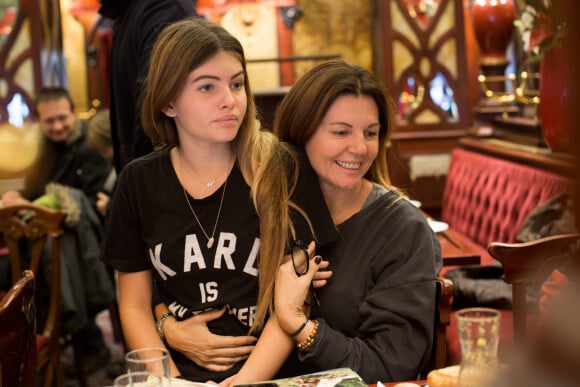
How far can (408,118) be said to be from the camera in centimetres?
604

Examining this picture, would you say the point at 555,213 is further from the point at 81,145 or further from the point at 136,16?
the point at 81,145

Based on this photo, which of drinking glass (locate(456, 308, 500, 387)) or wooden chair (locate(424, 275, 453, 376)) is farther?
wooden chair (locate(424, 275, 453, 376))

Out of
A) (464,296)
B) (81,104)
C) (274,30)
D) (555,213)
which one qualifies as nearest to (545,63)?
(555,213)

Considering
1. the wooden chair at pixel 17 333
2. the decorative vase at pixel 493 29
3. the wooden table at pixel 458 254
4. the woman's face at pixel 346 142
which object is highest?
the decorative vase at pixel 493 29

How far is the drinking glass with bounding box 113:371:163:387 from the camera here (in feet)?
4.05

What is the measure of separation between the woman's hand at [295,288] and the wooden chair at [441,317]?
0.26m

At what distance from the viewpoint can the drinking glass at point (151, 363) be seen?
1.28 m

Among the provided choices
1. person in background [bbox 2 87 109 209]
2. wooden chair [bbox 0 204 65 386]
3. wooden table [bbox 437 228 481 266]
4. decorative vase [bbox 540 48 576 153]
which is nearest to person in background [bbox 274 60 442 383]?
wooden table [bbox 437 228 481 266]

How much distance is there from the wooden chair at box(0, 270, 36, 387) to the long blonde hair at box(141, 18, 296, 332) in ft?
1.61

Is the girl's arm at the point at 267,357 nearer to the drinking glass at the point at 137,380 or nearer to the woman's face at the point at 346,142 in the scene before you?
the woman's face at the point at 346,142

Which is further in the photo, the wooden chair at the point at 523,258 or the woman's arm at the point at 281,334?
the wooden chair at the point at 523,258

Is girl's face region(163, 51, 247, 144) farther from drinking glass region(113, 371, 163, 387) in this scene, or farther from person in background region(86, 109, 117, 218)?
person in background region(86, 109, 117, 218)

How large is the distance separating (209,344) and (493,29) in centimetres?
372

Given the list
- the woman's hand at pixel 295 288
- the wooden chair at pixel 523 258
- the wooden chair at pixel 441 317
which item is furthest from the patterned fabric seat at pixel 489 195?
the woman's hand at pixel 295 288
